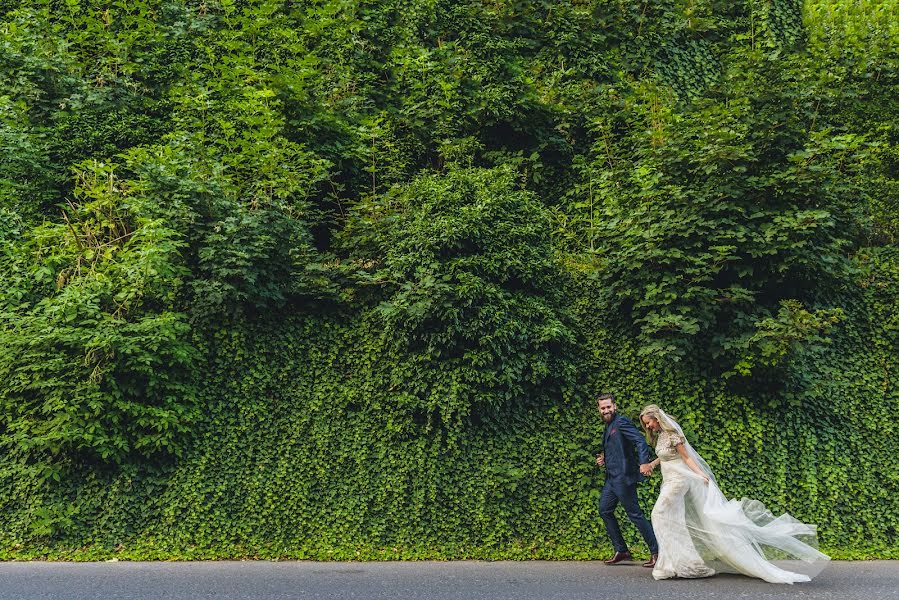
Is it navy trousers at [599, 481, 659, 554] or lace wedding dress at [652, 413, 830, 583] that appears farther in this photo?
navy trousers at [599, 481, 659, 554]

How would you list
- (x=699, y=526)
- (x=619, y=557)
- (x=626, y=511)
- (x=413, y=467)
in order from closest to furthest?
(x=699, y=526) → (x=626, y=511) → (x=619, y=557) → (x=413, y=467)

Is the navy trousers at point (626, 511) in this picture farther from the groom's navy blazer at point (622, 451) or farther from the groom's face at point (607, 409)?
the groom's face at point (607, 409)

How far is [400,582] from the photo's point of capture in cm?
629

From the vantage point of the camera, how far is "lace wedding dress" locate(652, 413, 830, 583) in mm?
6254

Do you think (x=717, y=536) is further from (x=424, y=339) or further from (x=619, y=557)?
(x=424, y=339)

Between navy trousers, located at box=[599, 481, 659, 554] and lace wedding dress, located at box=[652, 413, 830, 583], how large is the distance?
0.17 m

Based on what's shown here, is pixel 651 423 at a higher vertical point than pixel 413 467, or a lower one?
higher

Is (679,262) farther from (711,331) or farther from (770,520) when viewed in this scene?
(770,520)

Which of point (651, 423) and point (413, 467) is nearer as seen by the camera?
point (651, 423)


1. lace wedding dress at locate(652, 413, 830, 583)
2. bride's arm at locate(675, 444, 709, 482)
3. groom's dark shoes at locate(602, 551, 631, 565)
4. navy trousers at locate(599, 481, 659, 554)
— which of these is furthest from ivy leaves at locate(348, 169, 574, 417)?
lace wedding dress at locate(652, 413, 830, 583)

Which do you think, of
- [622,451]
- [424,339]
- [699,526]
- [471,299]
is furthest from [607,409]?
[424,339]

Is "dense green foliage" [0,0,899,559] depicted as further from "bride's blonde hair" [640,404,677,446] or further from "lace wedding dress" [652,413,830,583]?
"lace wedding dress" [652,413,830,583]

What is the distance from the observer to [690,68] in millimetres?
14031

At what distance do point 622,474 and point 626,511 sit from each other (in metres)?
0.42
